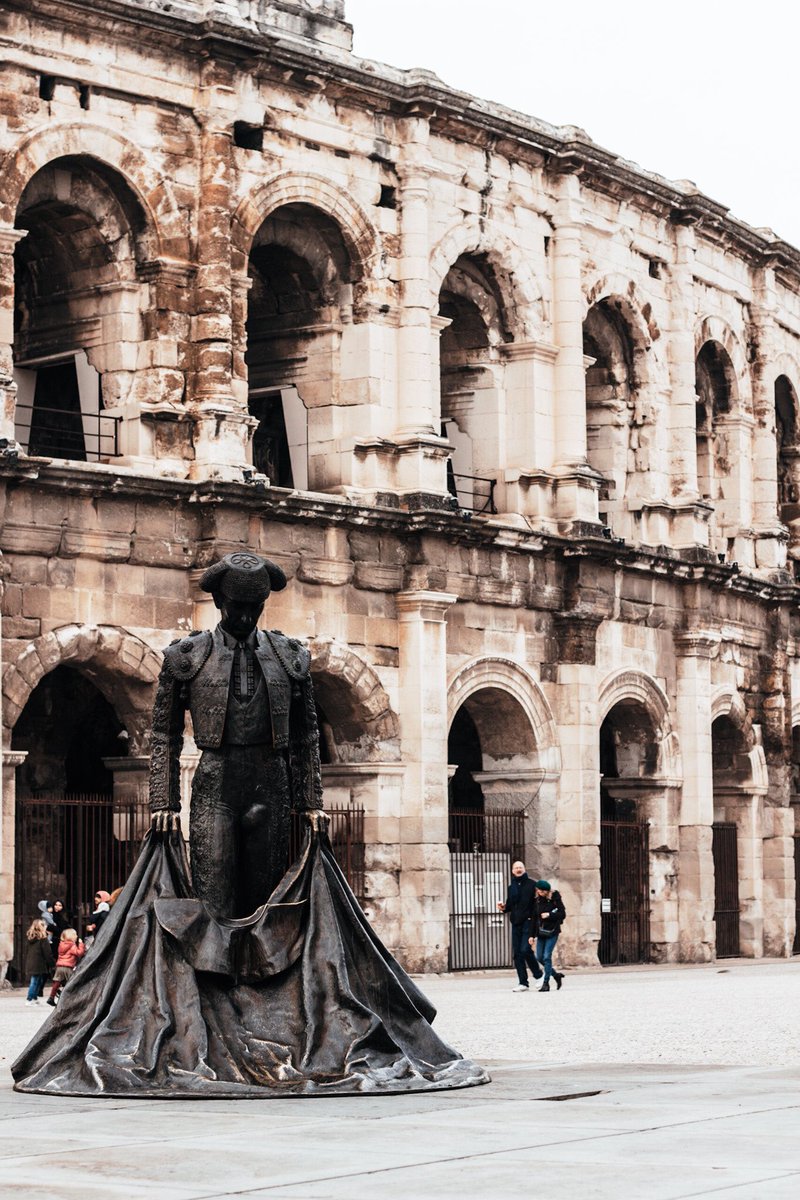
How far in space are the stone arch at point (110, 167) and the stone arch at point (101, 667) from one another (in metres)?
4.18

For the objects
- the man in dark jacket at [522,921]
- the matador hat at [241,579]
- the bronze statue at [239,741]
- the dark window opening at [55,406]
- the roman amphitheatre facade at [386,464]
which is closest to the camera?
the bronze statue at [239,741]

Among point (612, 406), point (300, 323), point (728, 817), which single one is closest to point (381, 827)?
point (300, 323)

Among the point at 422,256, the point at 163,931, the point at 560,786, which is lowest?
the point at 163,931

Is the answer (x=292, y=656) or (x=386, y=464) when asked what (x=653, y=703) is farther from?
(x=292, y=656)

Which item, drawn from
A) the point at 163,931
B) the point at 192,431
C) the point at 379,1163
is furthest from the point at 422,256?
the point at 379,1163

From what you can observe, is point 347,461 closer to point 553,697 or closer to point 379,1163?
point 553,697

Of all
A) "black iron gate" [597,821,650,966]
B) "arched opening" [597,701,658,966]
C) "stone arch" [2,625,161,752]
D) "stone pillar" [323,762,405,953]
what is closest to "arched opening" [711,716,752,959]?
"arched opening" [597,701,658,966]

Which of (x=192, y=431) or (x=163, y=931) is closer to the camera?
(x=163, y=931)

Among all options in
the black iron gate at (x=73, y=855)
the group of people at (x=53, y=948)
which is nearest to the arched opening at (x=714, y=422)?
the black iron gate at (x=73, y=855)

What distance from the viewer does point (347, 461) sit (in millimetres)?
26656

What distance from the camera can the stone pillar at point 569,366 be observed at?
1152 inches

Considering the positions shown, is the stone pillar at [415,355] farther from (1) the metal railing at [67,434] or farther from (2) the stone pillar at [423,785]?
A: (1) the metal railing at [67,434]

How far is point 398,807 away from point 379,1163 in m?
18.6

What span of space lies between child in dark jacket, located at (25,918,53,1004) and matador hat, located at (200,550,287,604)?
9761 mm
